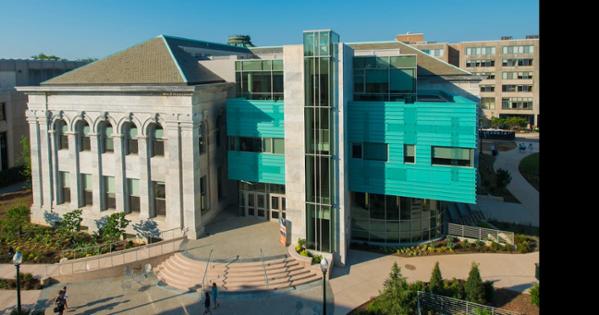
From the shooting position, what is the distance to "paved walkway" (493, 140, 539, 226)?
44.0 m

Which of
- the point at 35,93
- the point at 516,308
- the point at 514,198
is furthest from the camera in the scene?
the point at 514,198

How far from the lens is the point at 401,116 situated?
30.5 meters

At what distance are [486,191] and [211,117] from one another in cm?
2837

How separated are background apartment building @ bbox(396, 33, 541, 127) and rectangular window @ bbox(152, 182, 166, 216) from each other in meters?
78.3

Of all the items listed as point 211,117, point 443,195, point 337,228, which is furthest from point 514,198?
point 211,117

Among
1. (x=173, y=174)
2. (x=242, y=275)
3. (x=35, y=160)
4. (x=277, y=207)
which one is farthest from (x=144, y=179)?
(x=242, y=275)

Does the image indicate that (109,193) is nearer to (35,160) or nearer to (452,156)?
(35,160)

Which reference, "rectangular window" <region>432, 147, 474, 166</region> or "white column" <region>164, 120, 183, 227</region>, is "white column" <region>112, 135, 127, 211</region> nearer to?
"white column" <region>164, 120, 183, 227</region>

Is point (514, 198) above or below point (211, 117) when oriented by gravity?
below

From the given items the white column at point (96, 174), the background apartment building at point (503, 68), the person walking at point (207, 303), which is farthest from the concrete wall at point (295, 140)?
the background apartment building at point (503, 68)

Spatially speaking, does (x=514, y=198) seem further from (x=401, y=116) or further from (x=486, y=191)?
(x=401, y=116)

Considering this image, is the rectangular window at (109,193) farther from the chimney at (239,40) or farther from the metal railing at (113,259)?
the chimney at (239,40)

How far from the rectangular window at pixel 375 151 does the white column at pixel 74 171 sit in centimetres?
2122
